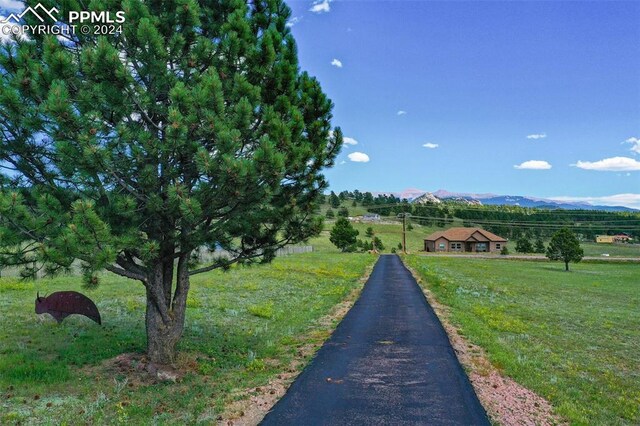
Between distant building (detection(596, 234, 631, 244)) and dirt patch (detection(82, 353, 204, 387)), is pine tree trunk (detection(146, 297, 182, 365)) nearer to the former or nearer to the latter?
dirt patch (detection(82, 353, 204, 387))

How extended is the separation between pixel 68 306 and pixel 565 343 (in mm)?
17593

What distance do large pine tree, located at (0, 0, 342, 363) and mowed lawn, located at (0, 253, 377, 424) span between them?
144 cm

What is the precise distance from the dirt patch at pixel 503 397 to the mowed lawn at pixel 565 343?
0.96 feet

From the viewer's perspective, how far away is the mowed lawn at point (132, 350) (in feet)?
25.8

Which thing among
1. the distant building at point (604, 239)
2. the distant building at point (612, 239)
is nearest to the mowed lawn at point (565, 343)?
the distant building at point (604, 239)

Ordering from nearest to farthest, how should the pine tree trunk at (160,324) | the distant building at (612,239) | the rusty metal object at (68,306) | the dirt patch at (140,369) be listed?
the dirt patch at (140,369), the pine tree trunk at (160,324), the rusty metal object at (68,306), the distant building at (612,239)

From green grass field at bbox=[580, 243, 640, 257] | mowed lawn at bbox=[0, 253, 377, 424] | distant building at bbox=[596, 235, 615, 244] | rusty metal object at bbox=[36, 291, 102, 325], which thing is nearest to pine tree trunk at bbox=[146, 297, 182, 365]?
mowed lawn at bbox=[0, 253, 377, 424]

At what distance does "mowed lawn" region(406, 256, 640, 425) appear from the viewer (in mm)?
8930

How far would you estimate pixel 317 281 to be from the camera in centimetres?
3212

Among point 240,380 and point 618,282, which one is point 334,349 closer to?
point 240,380

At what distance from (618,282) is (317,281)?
3270cm

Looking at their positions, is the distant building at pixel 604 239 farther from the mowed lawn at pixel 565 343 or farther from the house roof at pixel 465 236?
the mowed lawn at pixel 565 343

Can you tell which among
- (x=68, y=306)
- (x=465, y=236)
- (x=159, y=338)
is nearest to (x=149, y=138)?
(x=159, y=338)

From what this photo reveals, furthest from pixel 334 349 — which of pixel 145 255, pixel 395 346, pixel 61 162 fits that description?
pixel 61 162
